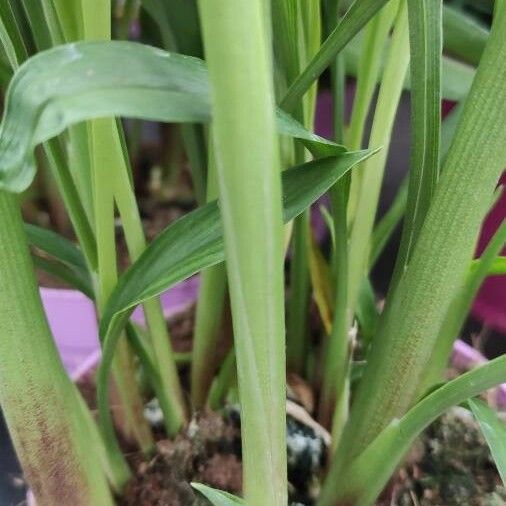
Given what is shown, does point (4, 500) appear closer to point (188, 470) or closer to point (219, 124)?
point (188, 470)

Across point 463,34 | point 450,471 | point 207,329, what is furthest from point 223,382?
point 463,34

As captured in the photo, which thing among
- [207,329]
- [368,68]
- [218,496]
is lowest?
[218,496]

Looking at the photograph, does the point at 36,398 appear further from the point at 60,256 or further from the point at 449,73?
the point at 449,73

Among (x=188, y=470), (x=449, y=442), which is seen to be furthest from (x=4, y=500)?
(x=449, y=442)

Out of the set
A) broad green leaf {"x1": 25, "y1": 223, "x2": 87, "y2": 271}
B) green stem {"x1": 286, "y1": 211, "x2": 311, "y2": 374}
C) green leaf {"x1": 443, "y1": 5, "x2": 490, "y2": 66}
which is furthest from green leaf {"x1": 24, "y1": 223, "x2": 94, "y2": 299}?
green leaf {"x1": 443, "y1": 5, "x2": 490, "y2": 66}

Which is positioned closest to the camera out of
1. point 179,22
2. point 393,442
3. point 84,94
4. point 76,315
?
point 84,94

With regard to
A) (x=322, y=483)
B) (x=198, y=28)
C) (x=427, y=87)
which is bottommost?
(x=322, y=483)
